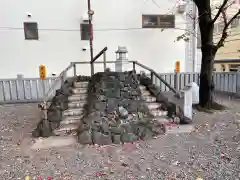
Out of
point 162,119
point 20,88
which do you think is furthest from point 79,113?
point 20,88

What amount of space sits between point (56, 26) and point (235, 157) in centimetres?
725

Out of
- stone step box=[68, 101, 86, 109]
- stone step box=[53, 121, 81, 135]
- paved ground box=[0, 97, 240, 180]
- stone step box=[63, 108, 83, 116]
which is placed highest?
stone step box=[68, 101, 86, 109]

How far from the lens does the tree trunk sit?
5727 millimetres

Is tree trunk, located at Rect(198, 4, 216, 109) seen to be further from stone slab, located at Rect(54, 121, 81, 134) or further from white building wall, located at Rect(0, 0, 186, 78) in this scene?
stone slab, located at Rect(54, 121, 81, 134)

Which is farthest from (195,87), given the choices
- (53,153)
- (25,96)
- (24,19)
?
(24,19)

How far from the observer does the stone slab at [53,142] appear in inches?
149

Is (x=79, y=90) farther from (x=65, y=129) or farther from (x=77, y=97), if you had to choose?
(x=65, y=129)

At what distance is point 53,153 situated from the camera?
3.48 m

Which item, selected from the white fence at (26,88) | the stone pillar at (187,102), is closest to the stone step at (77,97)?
the stone pillar at (187,102)

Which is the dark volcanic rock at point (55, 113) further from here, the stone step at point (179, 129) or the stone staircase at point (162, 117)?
the stone step at point (179, 129)

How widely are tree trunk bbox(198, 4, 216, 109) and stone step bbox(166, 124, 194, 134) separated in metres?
1.64

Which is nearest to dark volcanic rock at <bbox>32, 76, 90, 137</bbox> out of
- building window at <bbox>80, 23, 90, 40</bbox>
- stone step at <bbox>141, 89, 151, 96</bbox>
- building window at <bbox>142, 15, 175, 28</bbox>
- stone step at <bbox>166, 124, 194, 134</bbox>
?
stone step at <bbox>141, 89, 151, 96</bbox>

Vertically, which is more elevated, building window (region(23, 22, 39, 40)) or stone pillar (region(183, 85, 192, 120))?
building window (region(23, 22, 39, 40))

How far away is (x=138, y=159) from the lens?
3.20 meters
